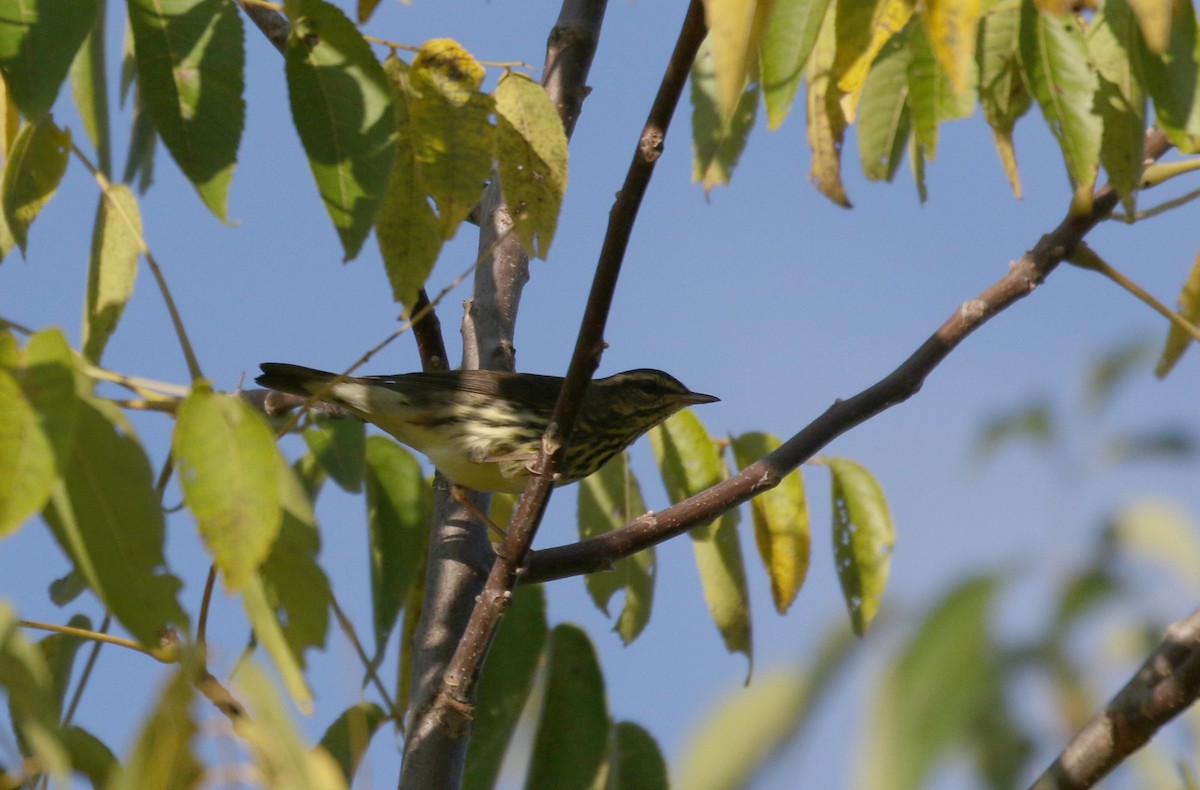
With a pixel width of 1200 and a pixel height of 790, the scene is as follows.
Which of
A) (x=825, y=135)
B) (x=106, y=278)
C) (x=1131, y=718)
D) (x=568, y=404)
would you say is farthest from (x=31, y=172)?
(x=1131, y=718)

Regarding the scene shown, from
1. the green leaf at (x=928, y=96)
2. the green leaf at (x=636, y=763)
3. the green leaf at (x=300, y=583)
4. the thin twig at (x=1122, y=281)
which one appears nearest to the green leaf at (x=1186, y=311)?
the thin twig at (x=1122, y=281)

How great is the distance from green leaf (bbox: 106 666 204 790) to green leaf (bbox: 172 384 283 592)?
0.18 meters

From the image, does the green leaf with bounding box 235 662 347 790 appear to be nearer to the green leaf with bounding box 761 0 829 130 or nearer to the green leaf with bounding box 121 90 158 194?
the green leaf with bounding box 761 0 829 130

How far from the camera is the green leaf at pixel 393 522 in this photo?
374 cm

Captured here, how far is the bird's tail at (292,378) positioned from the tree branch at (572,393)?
1900 mm

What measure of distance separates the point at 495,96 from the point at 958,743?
2209 millimetres

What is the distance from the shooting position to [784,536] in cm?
388

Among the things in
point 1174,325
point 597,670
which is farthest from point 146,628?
point 1174,325

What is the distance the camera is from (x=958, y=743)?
3.58 ft

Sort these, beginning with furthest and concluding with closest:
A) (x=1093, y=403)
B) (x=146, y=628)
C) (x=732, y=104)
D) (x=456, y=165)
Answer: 1. (x=456, y=165)
2. (x=146, y=628)
3. (x=732, y=104)
4. (x=1093, y=403)

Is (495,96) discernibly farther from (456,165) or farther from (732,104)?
(732,104)

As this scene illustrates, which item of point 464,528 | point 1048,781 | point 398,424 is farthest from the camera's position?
point 398,424

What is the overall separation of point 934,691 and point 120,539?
132 cm

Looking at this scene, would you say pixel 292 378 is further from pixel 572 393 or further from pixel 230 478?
pixel 230 478
